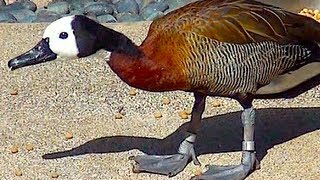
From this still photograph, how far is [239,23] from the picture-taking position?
416 cm

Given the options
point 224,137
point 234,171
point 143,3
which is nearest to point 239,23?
point 234,171

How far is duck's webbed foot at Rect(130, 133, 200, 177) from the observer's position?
4.47 meters

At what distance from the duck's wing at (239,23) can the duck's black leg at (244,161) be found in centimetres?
37

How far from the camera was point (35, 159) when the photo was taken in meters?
4.64

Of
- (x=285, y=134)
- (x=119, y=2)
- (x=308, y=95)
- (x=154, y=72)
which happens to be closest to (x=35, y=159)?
(x=154, y=72)

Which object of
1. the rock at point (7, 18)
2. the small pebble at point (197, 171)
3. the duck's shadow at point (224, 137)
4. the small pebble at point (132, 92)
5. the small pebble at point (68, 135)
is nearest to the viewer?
the small pebble at point (197, 171)

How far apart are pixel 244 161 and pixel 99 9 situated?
2.95 m

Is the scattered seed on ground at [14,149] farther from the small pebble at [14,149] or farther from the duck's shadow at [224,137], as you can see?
the duck's shadow at [224,137]

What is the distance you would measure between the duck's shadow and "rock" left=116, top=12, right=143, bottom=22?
1960 mm

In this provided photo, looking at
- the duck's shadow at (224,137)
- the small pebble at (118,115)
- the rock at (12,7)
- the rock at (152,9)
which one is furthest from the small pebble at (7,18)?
the duck's shadow at (224,137)

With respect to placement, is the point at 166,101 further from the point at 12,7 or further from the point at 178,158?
the point at 12,7

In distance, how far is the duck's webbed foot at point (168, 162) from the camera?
4.47 meters

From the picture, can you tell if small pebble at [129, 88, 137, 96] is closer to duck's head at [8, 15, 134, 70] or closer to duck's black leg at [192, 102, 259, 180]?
duck's black leg at [192, 102, 259, 180]

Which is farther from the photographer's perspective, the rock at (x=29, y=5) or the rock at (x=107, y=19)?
the rock at (x=29, y=5)
